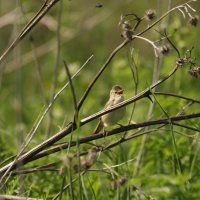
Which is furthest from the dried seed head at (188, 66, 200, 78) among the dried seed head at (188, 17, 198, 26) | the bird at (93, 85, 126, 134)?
the bird at (93, 85, 126, 134)

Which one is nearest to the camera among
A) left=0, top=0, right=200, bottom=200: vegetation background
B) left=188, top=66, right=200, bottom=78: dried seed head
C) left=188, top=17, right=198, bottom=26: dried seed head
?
left=188, top=66, right=200, bottom=78: dried seed head

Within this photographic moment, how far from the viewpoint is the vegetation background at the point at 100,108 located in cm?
319

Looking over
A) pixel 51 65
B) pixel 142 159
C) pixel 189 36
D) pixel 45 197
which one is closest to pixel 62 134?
pixel 45 197

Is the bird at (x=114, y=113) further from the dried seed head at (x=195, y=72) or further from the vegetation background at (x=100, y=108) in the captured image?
the dried seed head at (x=195, y=72)

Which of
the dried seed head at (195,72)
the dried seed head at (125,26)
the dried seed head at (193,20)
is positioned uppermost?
the dried seed head at (193,20)

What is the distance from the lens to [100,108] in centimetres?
599

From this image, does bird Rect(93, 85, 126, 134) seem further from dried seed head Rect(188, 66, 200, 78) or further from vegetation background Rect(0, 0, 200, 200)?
dried seed head Rect(188, 66, 200, 78)

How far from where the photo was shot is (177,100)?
4348 millimetres

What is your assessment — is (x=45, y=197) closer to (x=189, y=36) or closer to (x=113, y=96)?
(x=113, y=96)

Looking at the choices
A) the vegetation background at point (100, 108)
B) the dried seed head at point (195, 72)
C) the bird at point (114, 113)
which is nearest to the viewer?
the dried seed head at point (195, 72)

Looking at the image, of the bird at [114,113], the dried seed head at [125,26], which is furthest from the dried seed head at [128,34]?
the bird at [114,113]

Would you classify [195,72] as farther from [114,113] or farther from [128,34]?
[114,113]

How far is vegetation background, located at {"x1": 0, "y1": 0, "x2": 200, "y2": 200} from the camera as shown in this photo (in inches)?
125

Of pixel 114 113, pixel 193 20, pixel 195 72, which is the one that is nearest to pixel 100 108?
pixel 114 113
